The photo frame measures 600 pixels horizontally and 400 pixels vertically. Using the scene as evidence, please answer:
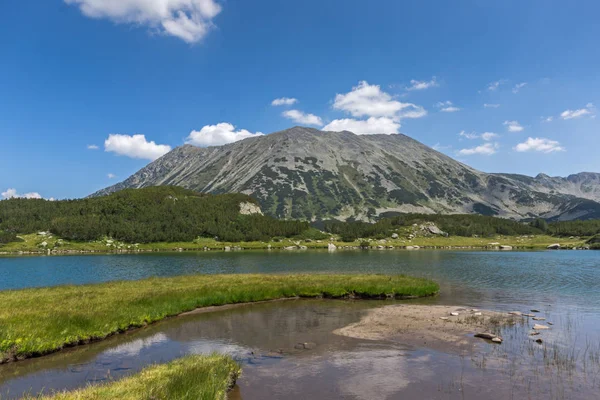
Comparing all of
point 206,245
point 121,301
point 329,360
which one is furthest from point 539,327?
point 206,245

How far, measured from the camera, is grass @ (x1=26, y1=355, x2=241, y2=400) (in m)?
13.3

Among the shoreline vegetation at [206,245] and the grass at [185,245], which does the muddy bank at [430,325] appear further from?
the grass at [185,245]

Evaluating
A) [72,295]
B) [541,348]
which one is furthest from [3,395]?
[541,348]

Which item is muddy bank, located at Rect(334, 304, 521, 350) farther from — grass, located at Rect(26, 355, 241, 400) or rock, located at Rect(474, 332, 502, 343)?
grass, located at Rect(26, 355, 241, 400)

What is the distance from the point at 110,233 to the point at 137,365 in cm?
17548

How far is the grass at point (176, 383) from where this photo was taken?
13.3 meters

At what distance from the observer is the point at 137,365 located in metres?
21.2

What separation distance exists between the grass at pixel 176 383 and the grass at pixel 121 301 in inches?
406

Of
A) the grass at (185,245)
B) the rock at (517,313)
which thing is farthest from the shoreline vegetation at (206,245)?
the rock at (517,313)

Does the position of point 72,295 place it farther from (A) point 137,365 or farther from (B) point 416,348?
(B) point 416,348

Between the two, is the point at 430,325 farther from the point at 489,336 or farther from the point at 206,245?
the point at 206,245

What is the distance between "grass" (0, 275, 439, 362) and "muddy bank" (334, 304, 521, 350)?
10148 mm

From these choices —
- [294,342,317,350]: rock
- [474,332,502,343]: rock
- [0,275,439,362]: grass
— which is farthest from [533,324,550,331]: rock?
[294,342,317,350]: rock

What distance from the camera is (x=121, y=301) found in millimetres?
34406
